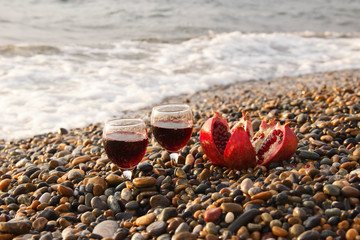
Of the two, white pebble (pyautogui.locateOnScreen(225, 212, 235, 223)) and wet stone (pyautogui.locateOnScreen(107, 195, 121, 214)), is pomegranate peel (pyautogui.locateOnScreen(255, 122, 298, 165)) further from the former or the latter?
wet stone (pyautogui.locateOnScreen(107, 195, 121, 214))

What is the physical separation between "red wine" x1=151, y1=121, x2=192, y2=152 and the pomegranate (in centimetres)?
15

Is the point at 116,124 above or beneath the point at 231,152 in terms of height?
above

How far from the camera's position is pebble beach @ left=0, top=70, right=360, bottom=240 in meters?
2.03

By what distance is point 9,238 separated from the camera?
2.26 meters

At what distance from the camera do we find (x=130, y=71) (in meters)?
8.44

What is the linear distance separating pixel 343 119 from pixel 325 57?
746 cm

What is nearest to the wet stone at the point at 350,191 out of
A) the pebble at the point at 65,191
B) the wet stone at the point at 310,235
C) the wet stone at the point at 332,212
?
the wet stone at the point at 332,212

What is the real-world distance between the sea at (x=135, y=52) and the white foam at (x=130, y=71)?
0.02 meters

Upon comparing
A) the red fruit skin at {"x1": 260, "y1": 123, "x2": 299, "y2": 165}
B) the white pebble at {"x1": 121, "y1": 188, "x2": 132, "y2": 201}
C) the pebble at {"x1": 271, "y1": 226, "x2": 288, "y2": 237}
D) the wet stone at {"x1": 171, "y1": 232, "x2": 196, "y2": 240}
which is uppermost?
the red fruit skin at {"x1": 260, "y1": 123, "x2": 299, "y2": 165}

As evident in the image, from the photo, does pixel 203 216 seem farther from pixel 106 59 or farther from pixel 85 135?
pixel 106 59

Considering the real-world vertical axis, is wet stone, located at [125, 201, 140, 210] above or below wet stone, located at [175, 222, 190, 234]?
below

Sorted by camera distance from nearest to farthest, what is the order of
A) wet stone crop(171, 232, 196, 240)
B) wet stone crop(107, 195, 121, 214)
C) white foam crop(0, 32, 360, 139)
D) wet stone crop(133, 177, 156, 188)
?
wet stone crop(171, 232, 196, 240) → wet stone crop(107, 195, 121, 214) → wet stone crop(133, 177, 156, 188) → white foam crop(0, 32, 360, 139)

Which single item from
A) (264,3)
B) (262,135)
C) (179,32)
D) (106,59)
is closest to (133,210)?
(262,135)

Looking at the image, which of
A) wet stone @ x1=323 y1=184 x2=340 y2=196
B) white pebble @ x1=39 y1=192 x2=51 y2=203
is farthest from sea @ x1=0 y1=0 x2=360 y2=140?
wet stone @ x1=323 y1=184 x2=340 y2=196
